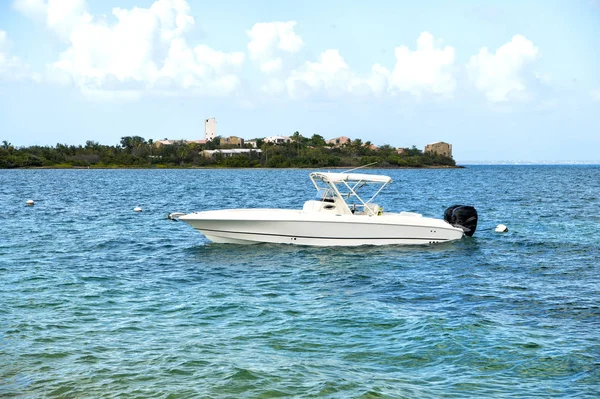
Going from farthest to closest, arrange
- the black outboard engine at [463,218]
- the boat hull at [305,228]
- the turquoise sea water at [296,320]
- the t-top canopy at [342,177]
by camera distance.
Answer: the black outboard engine at [463,218] < the t-top canopy at [342,177] < the boat hull at [305,228] < the turquoise sea water at [296,320]

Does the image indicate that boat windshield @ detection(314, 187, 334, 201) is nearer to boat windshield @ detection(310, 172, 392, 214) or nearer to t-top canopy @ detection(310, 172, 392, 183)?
boat windshield @ detection(310, 172, 392, 214)

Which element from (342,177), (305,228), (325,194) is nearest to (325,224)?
(305,228)

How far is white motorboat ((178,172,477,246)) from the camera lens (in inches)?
891

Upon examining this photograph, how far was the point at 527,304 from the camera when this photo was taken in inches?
600

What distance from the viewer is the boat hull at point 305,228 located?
74.2 feet

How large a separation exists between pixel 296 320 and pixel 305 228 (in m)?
9.24

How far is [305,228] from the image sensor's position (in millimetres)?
22672

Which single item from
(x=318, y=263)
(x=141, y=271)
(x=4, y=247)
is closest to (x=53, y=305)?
(x=141, y=271)

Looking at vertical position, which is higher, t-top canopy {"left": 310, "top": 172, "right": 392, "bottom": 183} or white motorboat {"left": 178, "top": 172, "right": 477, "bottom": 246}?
t-top canopy {"left": 310, "top": 172, "right": 392, "bottom": 183}

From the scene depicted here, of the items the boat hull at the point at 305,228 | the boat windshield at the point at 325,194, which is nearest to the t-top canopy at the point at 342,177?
the boat windshield at the point at 325,194

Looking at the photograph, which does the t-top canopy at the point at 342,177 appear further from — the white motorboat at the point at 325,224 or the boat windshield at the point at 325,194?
the boat windshield at the point at 325,194

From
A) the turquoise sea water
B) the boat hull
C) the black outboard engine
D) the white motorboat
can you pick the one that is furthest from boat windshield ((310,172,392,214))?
the black outboard engine

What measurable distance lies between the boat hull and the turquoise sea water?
50 cm

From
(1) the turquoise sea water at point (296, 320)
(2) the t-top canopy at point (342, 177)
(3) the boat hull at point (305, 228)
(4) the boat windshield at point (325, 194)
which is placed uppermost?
(2) the t-top canopy at point (342, 177)
